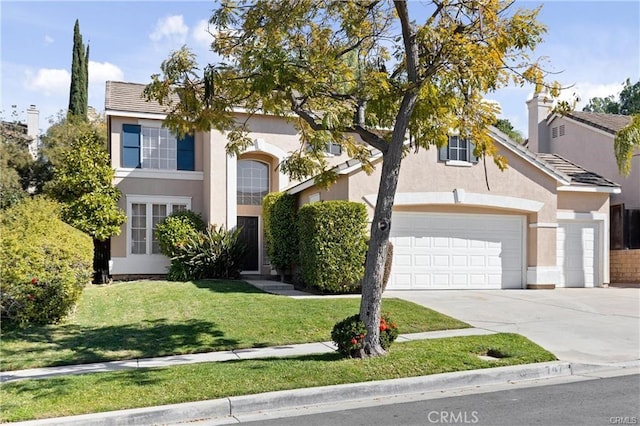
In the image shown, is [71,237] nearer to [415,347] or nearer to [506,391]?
[415,347]

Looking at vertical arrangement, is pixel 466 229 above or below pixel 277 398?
above

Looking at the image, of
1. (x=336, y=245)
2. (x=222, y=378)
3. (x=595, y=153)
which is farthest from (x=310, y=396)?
(x=595, y=153)

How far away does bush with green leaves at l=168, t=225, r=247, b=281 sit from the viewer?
61.2ft

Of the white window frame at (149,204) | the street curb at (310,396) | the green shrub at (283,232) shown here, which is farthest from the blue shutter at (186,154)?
the street curb at (310,396)

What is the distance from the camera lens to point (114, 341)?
10.2 metres

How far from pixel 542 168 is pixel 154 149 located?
1328cm

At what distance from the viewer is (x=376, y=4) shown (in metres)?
9.96

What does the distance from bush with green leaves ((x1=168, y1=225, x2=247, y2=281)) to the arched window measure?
2.51 meters

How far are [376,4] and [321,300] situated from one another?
675cm

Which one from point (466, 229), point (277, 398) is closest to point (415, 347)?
point (277, 398)

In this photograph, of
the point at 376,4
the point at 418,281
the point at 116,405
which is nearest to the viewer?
the point at 116,405

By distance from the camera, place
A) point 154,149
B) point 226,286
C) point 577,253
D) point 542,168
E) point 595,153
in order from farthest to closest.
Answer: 1. point 595,153
2. point 154,149
3. point 577,253
4. point 542,168
5. point 226,286

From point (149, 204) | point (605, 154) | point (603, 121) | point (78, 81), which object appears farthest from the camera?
point (78, 81)

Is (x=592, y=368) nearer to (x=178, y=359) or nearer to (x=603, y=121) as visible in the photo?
(x=178, y=359)
